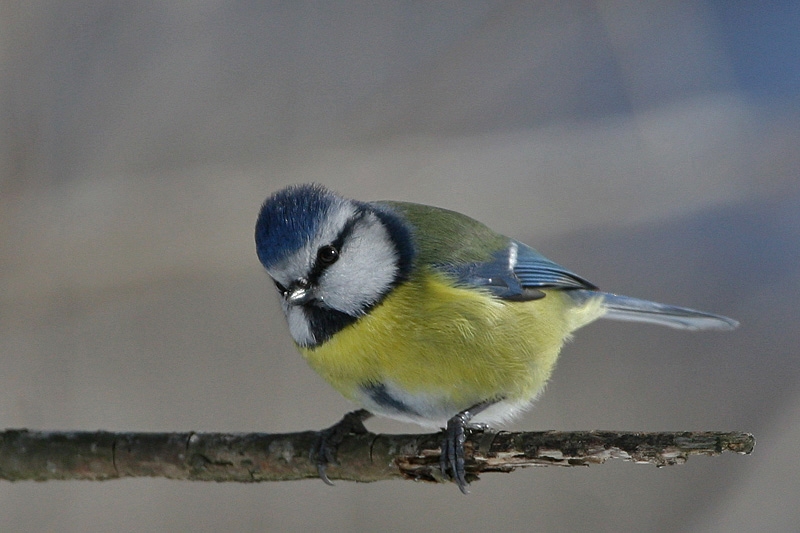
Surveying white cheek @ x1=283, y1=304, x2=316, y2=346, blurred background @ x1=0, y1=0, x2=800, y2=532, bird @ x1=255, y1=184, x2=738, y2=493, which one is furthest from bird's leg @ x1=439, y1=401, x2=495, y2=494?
blurred background @ x1=0, y1=0, x2=800, y2=532

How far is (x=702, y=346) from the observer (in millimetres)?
2740

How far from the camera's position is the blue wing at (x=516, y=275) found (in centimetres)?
168

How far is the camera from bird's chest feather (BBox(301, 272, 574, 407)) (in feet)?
4.95

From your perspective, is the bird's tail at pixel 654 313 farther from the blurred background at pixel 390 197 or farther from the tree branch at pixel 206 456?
the tree branch at pixel 206 456

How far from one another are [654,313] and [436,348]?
2.71 ft

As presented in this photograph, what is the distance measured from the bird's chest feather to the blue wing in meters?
0.05

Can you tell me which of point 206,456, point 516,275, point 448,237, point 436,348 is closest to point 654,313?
point 516,275

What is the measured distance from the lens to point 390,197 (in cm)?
273

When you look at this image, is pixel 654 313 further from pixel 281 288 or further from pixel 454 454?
pixel 281 288

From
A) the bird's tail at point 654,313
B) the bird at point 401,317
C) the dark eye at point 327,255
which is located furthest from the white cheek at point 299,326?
the bird's tail at point 654,313

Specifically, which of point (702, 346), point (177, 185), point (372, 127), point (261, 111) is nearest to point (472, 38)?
point (372, 127)

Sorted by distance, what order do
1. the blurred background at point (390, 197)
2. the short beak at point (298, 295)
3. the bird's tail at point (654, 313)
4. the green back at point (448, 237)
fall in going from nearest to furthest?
the short beak at point (298, 295), the green back at point (448, 237), the bird's tail at point (654, 313), the blurred background at point (390, 197)

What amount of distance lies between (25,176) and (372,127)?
1.14 m

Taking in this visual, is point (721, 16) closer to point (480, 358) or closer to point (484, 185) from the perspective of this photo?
point (484, 185)
